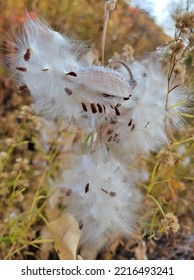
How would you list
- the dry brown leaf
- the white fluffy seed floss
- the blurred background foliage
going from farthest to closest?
1. the blurred background foliage
2. the dry brown leaf
3. the white fluffy seed floss

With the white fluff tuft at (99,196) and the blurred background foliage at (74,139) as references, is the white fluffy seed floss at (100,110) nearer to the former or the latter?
the white fluff tuft at (99,196)

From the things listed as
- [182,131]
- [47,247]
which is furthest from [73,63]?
[47,247]

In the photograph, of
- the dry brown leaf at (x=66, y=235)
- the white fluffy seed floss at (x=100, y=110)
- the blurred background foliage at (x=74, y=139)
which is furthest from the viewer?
the blurred background foliage at (x=74, y=139)

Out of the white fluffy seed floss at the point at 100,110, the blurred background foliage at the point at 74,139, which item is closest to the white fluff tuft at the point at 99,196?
the white fluffy seed floss at the point at 100,110

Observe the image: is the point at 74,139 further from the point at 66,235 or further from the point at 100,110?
the point at 100,110

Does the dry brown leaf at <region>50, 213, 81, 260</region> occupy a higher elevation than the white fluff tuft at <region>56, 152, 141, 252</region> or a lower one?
lower

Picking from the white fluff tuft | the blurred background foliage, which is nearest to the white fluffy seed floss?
the white fluff tuft

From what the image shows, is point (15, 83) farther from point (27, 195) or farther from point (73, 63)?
point (27, 195)

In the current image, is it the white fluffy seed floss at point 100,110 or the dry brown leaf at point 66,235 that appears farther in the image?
the dry brown leaf at point 66,235

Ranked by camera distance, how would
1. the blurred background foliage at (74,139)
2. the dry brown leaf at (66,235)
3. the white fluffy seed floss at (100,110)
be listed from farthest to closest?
the blurred background foliage at (74,139) → the dry brown leaf at (66,235) → the white fluffy seed floss at (100,110)

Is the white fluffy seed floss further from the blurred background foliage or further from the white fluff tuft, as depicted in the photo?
the blurred background foliage
